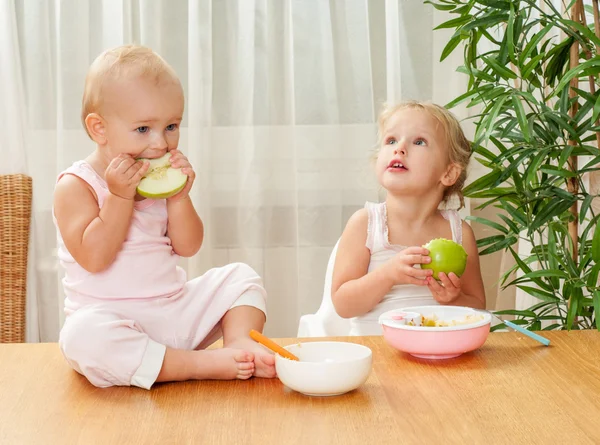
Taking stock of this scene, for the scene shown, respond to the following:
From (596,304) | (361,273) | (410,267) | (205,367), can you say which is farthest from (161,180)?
(596,304)

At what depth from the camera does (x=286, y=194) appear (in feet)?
9.58

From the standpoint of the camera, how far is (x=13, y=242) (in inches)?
94.7

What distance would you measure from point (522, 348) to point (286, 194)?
1.62m

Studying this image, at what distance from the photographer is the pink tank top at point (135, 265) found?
4.66ft

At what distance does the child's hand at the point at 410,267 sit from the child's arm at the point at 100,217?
69 cm

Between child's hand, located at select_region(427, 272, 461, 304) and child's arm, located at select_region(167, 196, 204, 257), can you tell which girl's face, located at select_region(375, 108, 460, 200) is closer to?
child's hand, located at select_region(427, 272, 461, 304)

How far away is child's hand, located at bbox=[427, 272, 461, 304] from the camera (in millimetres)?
1825

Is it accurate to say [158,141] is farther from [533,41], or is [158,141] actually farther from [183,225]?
[533,41]

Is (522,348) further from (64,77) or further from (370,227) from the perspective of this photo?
(64,77)

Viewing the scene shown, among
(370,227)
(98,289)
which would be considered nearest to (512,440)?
(98,289)

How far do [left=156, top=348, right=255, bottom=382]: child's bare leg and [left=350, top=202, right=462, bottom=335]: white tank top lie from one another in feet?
2.78

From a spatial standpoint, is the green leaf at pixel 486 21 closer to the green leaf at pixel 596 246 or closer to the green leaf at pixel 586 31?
the green leaf at pixel 586 31

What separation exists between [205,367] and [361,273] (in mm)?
958

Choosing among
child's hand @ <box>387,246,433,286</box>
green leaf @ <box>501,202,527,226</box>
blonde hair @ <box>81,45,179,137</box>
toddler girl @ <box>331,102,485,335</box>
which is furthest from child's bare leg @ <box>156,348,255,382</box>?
green leaf @ <box>501,202,527,226</box>
